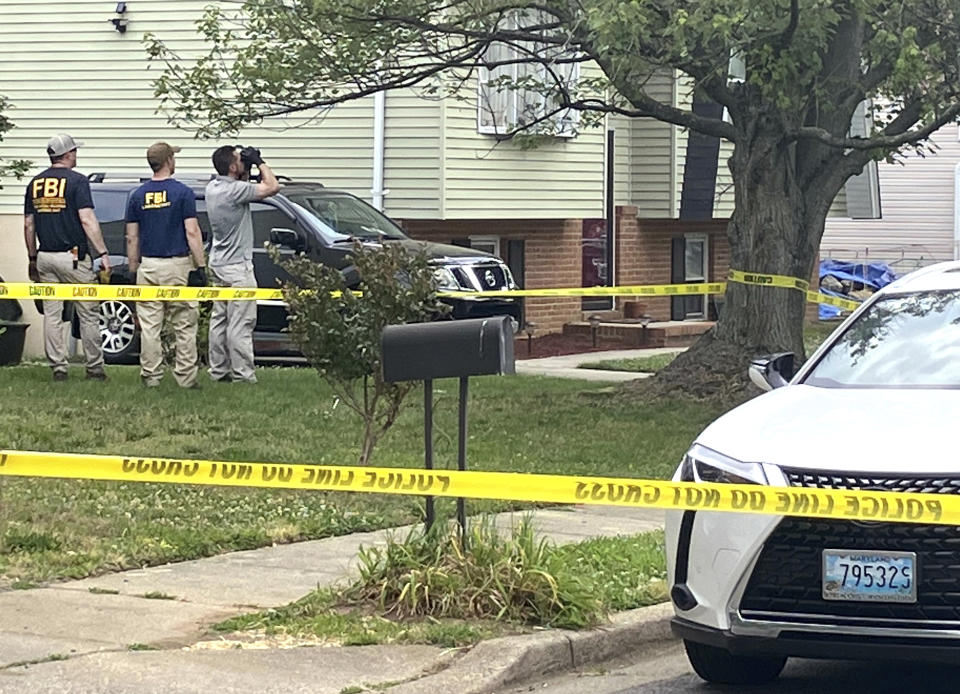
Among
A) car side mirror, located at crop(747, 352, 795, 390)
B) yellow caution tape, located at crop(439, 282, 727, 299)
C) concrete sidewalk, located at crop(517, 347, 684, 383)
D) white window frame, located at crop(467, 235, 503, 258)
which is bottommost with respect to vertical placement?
concrete sidewalk, located at crop(517, 347, 684, 383)

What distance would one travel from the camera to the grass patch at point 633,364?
1839 centimetres

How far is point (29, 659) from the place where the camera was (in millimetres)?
6414

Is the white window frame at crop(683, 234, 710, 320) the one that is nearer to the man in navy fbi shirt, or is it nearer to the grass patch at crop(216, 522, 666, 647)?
the man in navy fbi shirt

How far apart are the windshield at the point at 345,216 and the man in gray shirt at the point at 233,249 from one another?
233cm

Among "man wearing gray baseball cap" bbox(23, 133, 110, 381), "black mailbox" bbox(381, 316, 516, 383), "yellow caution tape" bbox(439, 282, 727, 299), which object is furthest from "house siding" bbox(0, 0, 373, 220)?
"black mailbox" bbox(381, 316, 516, 383)

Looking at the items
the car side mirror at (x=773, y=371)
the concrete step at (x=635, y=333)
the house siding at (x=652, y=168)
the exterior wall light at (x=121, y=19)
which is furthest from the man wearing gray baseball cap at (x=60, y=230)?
the house siding at (x=652, y=168)

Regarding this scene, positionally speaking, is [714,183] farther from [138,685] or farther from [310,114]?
[138,685]

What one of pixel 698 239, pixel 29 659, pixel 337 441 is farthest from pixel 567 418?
pixel 698 239

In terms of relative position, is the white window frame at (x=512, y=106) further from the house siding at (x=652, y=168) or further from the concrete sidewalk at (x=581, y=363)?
the concrete sidewalk at (x=581, y=363)

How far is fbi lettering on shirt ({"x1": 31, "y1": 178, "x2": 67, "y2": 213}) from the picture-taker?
1423cm

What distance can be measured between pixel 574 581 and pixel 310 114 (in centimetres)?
1381

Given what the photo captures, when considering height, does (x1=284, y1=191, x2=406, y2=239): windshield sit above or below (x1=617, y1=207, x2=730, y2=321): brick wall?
above

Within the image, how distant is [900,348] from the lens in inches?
285

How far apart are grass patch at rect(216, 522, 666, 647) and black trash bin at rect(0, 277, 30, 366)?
9898 millimetres
